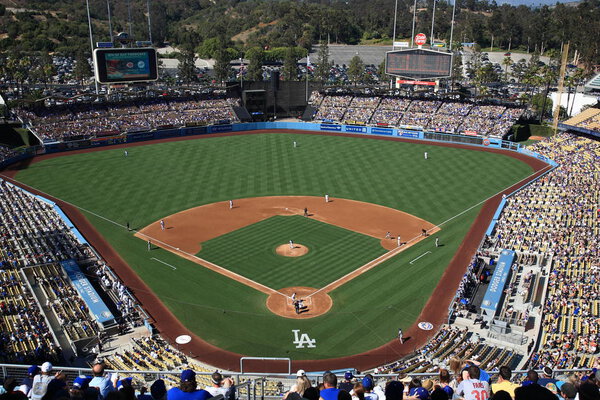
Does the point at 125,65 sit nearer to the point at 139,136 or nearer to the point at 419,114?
the point at 139,136

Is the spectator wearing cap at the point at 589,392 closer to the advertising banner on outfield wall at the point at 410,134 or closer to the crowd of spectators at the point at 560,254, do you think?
the crowd of spectators at the point at 560,254

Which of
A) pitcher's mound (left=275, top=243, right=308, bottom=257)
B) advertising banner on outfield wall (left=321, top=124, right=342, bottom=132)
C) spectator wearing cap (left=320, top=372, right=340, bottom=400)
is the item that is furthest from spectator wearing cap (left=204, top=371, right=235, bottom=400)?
advertising banner on outfield wall (left=321, top=124, right=342, bottom=132)

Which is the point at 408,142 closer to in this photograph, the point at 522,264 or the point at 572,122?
the point at 572,122

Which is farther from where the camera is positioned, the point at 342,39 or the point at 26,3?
the point at 26,3

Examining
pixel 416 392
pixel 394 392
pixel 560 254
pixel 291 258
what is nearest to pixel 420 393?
pixel 416 392

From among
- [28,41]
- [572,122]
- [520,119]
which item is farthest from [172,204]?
[28,41]

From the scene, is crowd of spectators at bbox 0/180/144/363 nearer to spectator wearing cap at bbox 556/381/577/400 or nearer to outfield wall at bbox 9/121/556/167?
spectator wearing cap at bbox 556/381/577/400

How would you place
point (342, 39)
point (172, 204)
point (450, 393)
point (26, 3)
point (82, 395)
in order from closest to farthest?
point (82, 395)
point (450, 393)
point (172, 204)
point (342, 39)
point (26, 3)
